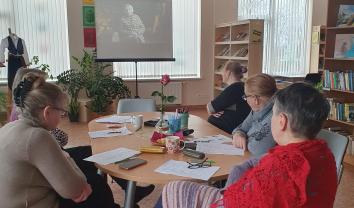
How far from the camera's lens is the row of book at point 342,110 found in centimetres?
338

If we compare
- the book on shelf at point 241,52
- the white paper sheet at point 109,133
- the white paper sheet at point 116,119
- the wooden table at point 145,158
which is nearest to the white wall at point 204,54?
the book on shelf at point 241,52

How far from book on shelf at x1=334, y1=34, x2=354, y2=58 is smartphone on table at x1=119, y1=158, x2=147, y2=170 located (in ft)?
A: 9.55

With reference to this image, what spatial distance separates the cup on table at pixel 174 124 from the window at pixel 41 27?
424 cm

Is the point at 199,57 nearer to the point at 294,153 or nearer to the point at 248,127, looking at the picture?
the point at 248,127

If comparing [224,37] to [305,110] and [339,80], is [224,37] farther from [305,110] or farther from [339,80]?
[305,110]

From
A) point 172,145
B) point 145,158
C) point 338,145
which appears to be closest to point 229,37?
point 338,145

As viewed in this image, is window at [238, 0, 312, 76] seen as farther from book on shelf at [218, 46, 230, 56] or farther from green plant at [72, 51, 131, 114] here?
green plant at [72, 51, 131, 114]

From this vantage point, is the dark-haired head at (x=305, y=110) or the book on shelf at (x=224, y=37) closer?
the dark-haired head at (x=305, y=110)

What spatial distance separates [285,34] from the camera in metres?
6.93

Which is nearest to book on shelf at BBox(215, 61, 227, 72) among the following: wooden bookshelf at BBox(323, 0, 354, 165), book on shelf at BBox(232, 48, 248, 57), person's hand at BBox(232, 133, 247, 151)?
book on shelf at BBox(232, 48, 248, 57)

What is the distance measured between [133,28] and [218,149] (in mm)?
4113

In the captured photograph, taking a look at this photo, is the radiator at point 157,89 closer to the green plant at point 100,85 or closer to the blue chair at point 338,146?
the green plant at point 100,85

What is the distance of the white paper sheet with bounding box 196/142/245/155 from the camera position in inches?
65.6

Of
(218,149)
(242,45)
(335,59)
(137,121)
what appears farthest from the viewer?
(242,45)
